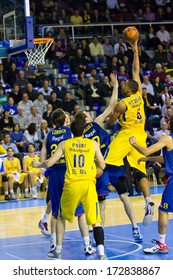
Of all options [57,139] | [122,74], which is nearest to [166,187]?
[57,139]

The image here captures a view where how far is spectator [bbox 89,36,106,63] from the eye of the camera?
74.0ft

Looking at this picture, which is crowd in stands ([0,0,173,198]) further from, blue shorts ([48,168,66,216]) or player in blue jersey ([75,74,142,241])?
blue shorts ([48,168,66,216])

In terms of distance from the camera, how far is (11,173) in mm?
16688

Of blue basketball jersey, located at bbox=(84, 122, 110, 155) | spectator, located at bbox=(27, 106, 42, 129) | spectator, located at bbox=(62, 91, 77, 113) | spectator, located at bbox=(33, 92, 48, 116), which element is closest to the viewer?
blue basketball jersey, located at bbox=(84, 122, 110, 155)

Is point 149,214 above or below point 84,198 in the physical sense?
below

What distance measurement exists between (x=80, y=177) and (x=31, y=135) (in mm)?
9835

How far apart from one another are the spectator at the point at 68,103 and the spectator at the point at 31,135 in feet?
6.05

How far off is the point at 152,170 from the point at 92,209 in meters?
10.3

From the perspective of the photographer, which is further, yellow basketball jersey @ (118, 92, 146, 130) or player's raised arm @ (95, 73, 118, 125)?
yellow basketball jersey @ (118, 92, 146, 130)

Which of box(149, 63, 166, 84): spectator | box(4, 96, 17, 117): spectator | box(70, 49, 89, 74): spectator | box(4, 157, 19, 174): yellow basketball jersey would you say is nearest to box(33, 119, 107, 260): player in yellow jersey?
box(4, 157, 19, 174): yellow basketball jersey

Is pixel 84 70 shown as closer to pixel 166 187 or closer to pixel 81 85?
pixel 81 85

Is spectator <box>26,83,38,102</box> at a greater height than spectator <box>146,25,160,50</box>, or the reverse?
spectator <box>146,25,160,50</box>

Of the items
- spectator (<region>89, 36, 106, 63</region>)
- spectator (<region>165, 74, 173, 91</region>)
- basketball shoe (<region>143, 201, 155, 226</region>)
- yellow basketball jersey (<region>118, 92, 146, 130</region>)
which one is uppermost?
spectator (<region>89, 36, 106, 63</region>)

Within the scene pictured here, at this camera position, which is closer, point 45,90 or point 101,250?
point 101,250
